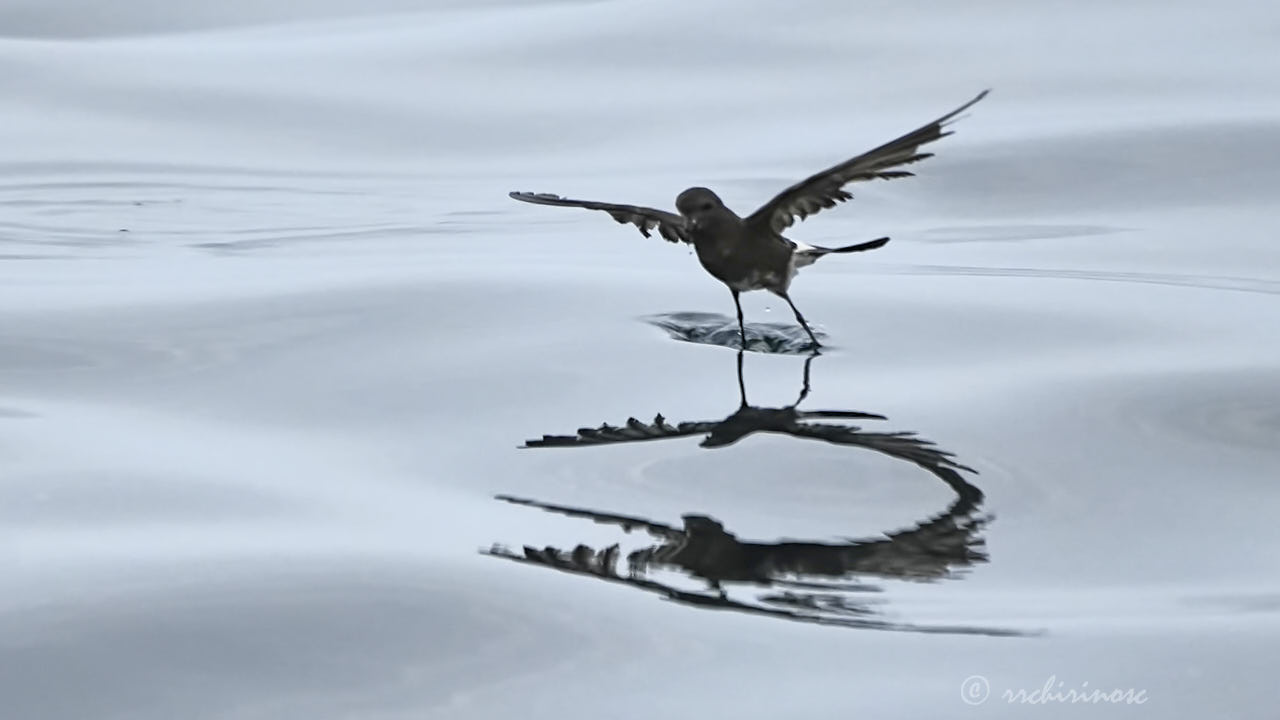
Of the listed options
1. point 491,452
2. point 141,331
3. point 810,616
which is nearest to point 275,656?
point 810,616

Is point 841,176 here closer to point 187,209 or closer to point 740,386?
point 740,386

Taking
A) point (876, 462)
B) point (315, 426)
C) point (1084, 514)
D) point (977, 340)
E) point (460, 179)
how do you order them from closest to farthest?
point (1084, 514), point (876, 462), point (315, 426), point (977, 340), point (460, 179)

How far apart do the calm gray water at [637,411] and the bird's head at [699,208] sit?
459mm

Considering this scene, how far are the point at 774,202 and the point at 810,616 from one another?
7.90 ft

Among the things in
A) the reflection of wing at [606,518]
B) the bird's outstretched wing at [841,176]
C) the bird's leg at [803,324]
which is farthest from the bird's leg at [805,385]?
the reflection of wing at [606,518]

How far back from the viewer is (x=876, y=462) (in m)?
5.00

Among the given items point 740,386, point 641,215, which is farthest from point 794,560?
point 641,215

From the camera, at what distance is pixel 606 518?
4.59 metres

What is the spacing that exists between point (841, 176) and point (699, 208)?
0.77 meters

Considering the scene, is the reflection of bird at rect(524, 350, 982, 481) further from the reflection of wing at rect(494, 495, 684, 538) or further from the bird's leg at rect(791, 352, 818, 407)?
the reflection of wing at rect(494, 495, 684, 538)

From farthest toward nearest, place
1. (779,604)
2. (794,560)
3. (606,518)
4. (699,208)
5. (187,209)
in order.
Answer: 1. (187,209)
2. (699,208)
3. (606,518)
4. (794,560)
5. (779,604)

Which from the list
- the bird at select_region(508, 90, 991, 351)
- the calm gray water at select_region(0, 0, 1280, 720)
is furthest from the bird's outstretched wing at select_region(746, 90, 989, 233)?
the calm gray water at select_region(0, 0, 1280, 720)

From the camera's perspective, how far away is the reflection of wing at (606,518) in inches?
176

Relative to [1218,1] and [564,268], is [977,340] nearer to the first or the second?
[564,268]
